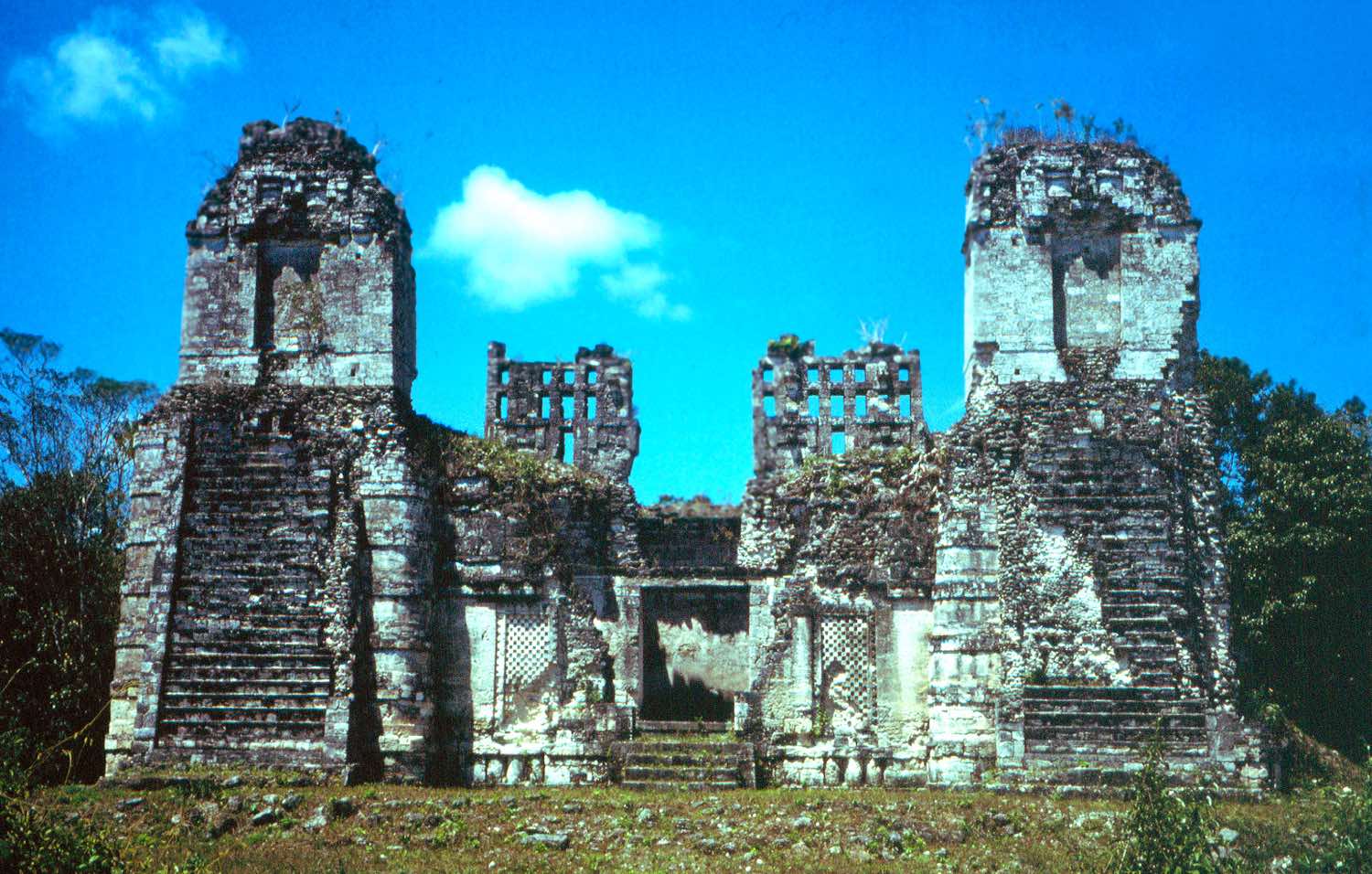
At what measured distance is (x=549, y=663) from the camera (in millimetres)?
19219

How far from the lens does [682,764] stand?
1827 centimetres

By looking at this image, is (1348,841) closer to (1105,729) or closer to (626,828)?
(1105,729)

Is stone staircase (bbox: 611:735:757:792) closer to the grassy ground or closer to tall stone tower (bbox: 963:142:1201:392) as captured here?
the grassy ground

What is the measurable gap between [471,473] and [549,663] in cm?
293

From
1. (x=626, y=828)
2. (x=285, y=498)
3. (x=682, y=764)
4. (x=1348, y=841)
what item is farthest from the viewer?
(x=285, y=498)

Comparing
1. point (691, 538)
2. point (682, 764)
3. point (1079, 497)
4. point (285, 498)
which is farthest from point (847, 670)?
point (285, 498)

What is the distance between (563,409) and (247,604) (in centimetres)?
1549

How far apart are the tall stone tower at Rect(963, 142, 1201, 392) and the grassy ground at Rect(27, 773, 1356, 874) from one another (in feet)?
20.2

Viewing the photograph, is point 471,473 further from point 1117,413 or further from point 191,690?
point 1117,413

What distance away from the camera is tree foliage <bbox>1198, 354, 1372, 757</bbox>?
79.8 ft

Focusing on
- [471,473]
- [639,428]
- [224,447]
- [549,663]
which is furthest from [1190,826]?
[639,428]

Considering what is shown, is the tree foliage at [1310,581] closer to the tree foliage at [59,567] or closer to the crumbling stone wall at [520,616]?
the crumbling stone wall at [520,616]

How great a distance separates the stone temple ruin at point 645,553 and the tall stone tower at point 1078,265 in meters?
0.04

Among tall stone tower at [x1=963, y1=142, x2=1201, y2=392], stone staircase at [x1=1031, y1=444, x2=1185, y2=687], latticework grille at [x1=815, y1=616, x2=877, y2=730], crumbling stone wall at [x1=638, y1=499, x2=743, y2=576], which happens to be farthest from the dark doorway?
stone staircase at [x1=1031, y1=444, x2=1185, y2=687]
